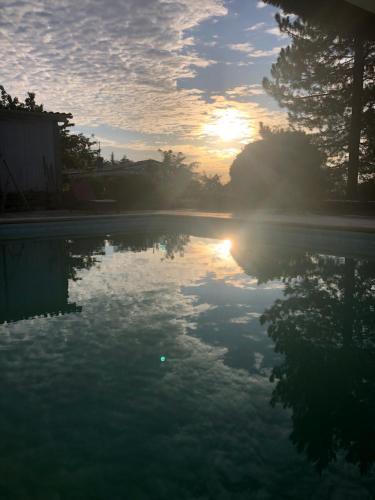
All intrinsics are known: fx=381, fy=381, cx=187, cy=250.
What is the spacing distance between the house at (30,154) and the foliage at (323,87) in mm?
11525

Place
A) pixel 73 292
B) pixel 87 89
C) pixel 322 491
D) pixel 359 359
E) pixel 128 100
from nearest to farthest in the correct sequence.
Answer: pixel 322 491 → pixel 359 359 → pixel 73 292 → pixel 87 89 → pixel 128 100

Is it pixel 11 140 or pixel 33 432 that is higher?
pixel 11 140

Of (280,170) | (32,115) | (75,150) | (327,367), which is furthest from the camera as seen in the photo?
(75,150)

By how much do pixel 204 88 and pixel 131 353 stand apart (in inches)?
839

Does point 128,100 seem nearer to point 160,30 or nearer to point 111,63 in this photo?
point 111,63

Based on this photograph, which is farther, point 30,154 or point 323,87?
point 323,87

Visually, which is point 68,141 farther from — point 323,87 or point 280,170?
point 323,87

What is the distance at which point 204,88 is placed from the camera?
22625 mm

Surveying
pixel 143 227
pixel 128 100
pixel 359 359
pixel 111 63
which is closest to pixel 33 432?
pixel 359 359

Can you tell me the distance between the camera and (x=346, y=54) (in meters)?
18.7

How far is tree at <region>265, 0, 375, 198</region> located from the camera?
13.6 m

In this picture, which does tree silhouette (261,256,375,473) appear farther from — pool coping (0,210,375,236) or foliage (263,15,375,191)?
foliage (263,15,375,191)

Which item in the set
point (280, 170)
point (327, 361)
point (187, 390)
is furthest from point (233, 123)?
point (187, 390)

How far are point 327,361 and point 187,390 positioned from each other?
1668 mm
